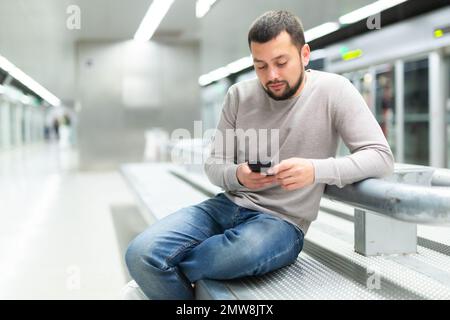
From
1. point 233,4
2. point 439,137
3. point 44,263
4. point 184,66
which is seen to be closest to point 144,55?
point 184,66

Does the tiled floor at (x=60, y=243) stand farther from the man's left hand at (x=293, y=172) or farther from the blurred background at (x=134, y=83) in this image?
the man's left hand at (x=293, y=172)

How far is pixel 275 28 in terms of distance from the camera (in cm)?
165

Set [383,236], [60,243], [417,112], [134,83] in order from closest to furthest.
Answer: [383,236] < [60,243] < [417,112] < [134,83]

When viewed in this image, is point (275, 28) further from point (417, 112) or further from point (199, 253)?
Result: point (417, 112)

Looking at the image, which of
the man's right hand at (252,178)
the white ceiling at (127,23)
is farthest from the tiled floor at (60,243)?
the white ceiling at (127,23)

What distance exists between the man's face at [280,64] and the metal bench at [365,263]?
15.7 inches

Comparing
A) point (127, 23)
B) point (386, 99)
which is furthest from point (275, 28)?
point (127, 23)

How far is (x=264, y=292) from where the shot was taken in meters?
1.61

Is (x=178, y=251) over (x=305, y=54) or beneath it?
beneath

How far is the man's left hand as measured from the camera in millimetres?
1528

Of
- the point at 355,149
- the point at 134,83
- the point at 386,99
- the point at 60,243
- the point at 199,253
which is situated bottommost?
the point at 60,243

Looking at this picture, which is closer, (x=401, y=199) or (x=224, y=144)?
(x=401, y=199)

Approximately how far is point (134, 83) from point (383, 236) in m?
9.42

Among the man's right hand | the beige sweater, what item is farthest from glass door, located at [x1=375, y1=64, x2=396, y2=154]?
the man's right hand
